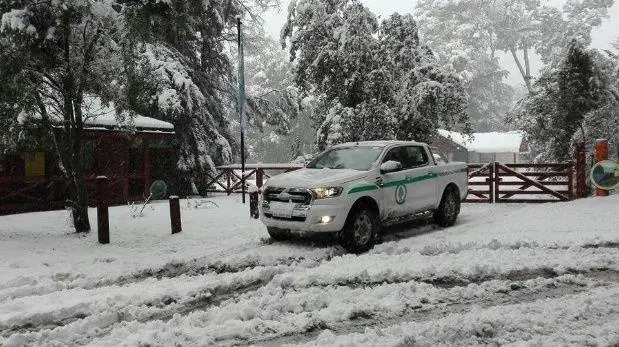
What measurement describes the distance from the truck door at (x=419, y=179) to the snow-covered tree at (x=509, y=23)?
1902 inches

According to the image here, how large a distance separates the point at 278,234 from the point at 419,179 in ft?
9.32

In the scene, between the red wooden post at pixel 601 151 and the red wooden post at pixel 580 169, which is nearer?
the red wooden post at pixel 601 151

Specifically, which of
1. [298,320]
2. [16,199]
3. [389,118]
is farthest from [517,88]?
[298,320]

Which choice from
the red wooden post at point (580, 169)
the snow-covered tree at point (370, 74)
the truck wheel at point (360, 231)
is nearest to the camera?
the truck wheel at point (360, 231)

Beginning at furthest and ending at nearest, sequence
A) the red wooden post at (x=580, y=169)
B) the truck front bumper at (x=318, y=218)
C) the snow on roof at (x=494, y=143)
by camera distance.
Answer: the snow on roof at (x=494, y=143) → the red wooden post at (x=580, y=169) → the truck front bumper at (x=318, y=218)

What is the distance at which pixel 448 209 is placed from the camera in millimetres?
11125

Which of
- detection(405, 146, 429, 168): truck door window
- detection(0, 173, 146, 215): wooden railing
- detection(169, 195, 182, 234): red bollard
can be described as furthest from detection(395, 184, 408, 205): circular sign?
detection(0, 173, 146, 215): wooden railing

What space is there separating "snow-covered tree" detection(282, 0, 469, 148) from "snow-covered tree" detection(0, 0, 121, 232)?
803 cm

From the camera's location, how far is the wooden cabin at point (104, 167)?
1569 centimetres

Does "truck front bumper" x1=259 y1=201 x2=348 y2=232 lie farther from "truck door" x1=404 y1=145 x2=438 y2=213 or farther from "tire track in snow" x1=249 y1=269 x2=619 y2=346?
"tire track in snow" x1=249 y1=269 x2=619 y2=346

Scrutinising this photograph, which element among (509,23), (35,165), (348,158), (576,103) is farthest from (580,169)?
(509,23)

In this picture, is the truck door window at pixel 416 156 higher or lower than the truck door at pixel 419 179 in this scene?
higher

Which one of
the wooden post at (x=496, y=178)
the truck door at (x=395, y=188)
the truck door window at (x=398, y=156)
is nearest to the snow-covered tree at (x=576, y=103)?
the wooden post at (x=496, y=178)

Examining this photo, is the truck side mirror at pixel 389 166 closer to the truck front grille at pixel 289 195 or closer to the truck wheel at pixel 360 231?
the truck wheel at pixel 360 231
